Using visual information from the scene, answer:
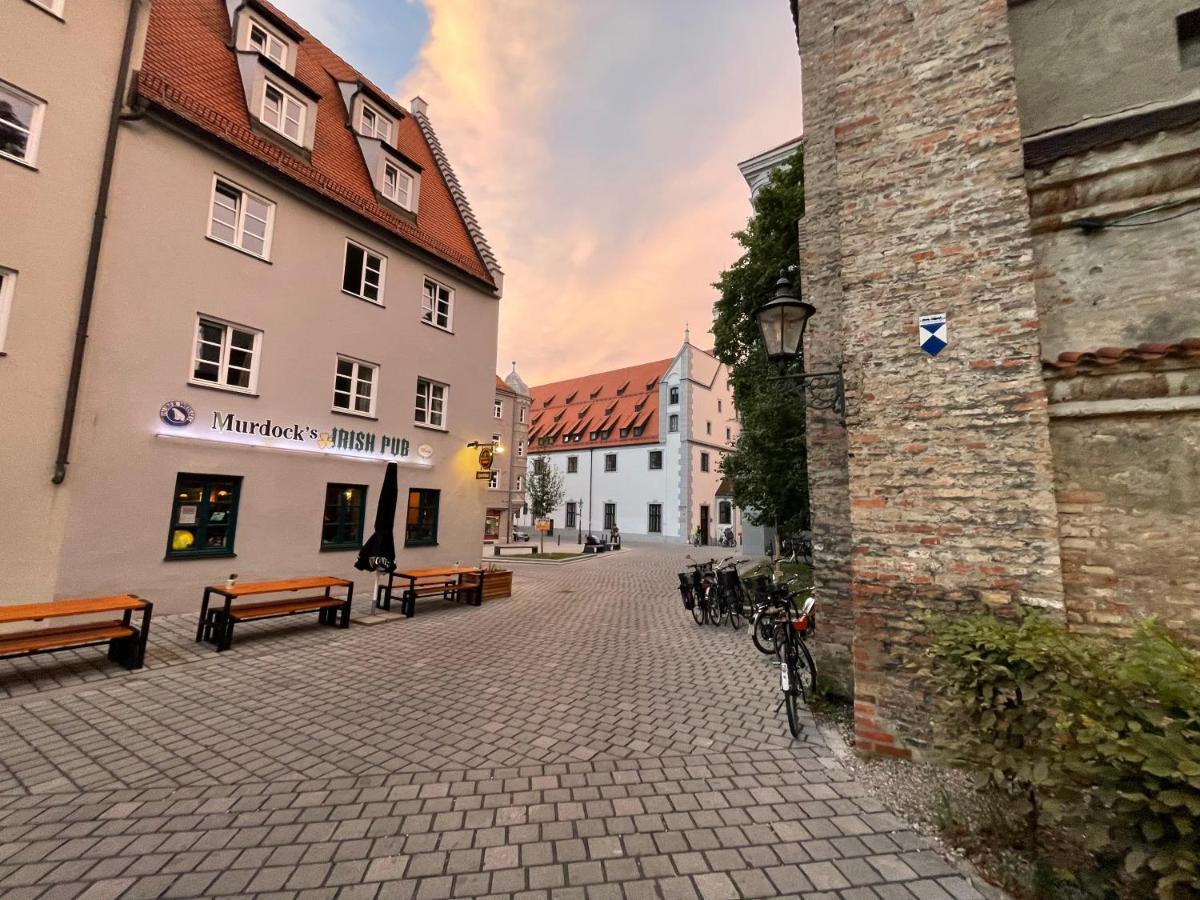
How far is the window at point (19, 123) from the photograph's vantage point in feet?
25.7

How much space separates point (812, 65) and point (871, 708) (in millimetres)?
8731

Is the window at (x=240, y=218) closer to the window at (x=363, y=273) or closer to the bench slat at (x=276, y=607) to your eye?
the window at (x=363, y=273)

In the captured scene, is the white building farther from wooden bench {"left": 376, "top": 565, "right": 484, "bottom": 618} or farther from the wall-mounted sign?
wooden bench {"left": 376, "top": 565, "right": 484, "bottom": 618}

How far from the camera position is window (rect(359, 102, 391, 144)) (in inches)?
571

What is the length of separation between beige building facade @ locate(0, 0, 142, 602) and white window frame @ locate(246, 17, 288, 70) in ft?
13.6

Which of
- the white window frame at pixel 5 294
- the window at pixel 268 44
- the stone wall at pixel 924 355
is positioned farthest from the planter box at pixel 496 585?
the window at pixel 268 44

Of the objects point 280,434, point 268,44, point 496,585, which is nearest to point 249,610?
point 280,434

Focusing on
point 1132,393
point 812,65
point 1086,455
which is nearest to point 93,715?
point 1086,455

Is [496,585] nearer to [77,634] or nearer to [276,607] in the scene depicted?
[276,607]

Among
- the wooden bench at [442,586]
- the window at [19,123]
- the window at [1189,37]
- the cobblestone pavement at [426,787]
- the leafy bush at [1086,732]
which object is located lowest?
the cobblestone pavement at [426,787]

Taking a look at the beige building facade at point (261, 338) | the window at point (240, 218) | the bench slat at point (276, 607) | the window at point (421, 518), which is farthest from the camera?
the window at point (421, 518)

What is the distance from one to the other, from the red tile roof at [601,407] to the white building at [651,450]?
0.11m

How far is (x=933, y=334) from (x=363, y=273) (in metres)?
13.0

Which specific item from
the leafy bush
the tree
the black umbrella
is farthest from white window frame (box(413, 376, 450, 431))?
the tree
